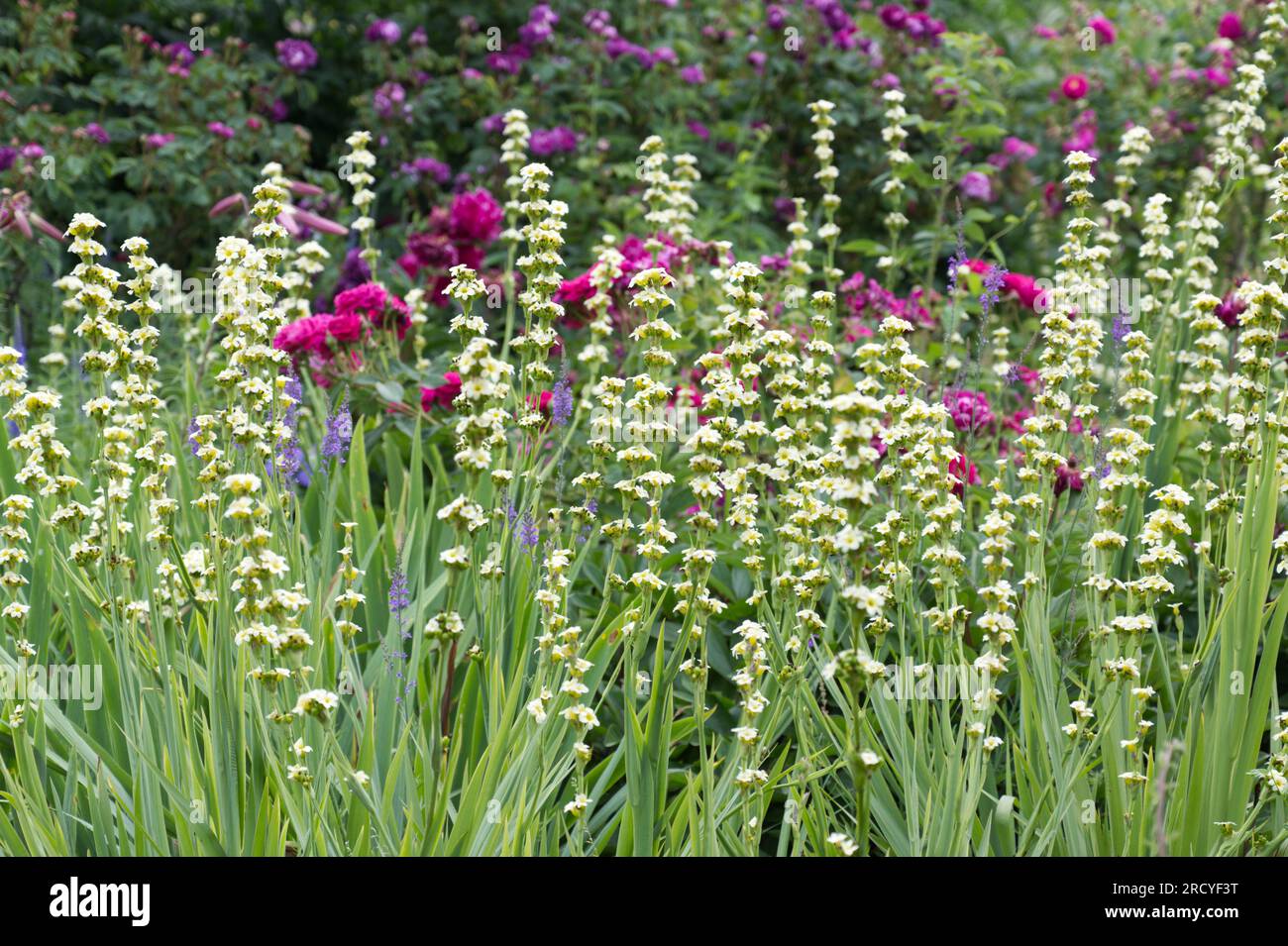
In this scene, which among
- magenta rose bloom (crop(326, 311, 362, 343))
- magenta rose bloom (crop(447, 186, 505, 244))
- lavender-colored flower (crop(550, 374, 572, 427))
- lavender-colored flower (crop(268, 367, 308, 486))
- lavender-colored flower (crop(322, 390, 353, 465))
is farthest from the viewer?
magenta rose bloom (crop(447, 186, 505, 244))

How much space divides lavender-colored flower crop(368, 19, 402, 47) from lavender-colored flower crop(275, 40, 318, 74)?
0.32 m

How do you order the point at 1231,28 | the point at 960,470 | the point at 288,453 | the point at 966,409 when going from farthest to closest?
1. the point at 1231,28
2. the point at 966,409
3. the point at 960,470
4. the point at 288,453

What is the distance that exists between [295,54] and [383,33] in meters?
0.47

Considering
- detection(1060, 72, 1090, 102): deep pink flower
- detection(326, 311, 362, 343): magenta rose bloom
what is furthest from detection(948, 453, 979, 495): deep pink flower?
detection(1060, 72, 1090, 102): deep pink flower

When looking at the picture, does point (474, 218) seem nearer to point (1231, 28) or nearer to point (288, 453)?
point (288, 453)

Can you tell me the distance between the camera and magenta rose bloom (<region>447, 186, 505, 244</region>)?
4539 mm

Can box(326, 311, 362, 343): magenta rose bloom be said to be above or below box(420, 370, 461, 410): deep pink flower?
above

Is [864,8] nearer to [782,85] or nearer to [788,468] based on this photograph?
[782,85]

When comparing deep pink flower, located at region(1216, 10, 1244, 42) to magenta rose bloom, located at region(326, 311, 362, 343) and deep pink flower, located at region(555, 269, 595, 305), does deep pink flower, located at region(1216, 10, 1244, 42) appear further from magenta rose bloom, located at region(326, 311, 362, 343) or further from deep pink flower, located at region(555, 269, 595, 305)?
magenta rose bloom, located at region(326, 311, 362, 343)

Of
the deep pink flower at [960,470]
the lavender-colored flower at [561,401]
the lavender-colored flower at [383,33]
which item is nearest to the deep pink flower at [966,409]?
the deep pink flower at [960,470]

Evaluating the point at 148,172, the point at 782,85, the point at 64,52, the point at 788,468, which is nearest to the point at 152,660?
the point at 788,468

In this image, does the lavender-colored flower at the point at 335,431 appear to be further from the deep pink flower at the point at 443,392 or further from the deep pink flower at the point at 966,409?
the deep pink flower at the point at 966,409

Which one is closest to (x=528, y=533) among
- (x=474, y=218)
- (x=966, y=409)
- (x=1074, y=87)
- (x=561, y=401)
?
(x=561, y=401)

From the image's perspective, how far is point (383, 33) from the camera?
707cm
